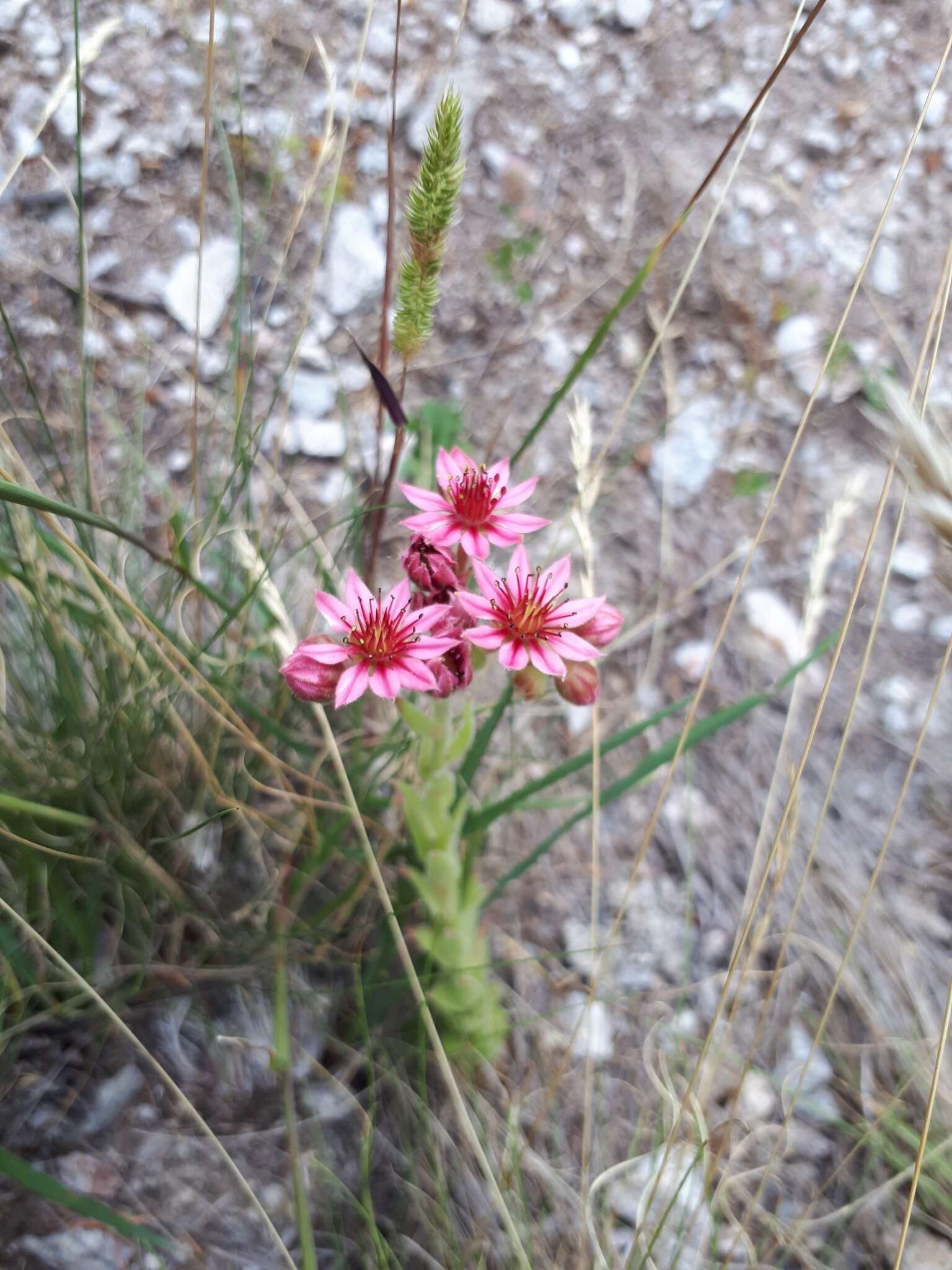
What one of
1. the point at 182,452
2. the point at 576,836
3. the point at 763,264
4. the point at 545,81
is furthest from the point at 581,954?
the point at 545,81

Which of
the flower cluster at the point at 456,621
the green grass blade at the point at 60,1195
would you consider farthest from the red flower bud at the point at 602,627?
the green grass blade at the point at 60,1195

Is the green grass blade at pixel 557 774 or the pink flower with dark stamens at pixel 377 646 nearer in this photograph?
the pink flower with dark stamens at pixel 377 646

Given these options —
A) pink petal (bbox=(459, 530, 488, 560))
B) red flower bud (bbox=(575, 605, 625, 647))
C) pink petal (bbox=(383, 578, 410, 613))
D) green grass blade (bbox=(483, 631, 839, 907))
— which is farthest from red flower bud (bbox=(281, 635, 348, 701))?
green grass blade (bbox=(483, 631, 839, 907))

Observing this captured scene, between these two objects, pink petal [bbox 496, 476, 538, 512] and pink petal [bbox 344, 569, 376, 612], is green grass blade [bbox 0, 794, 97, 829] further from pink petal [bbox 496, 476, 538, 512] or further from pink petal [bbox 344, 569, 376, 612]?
pink petal [bbox 496, 476, 538, 512]

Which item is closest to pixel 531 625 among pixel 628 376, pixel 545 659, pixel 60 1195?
pixel 545 659

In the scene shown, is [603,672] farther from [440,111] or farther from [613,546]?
[440,111]

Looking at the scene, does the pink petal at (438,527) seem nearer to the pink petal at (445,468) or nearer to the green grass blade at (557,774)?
the pink petal at (445,468)
